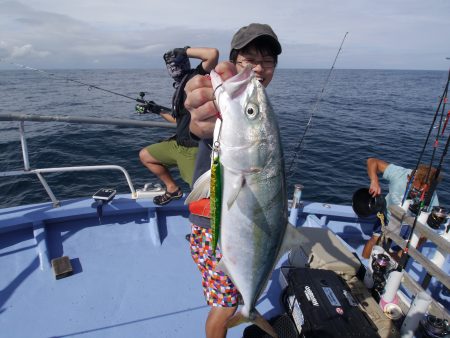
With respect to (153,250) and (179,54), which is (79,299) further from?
(179,54)

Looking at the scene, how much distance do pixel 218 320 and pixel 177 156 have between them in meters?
2.46

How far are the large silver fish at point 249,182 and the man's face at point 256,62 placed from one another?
1.90 feet

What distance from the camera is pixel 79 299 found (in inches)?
132

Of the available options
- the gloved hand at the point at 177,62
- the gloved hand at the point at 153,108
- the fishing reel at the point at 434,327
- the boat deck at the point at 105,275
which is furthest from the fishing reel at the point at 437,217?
the gloved hand at the point at 153,108

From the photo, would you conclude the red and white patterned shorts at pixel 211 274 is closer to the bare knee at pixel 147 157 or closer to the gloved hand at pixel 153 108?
the bare knee at pixel 147 157

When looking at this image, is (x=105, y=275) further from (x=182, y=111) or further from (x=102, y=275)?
(x=182, y=111)

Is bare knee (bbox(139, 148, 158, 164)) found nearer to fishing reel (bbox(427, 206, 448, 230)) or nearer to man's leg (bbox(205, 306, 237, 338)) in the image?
man's leg (bbox(205, 306, 237, 338))

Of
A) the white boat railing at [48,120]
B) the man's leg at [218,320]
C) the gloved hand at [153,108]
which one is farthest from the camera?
the gloved hand at [153,108]

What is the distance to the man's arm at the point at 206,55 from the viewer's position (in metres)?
3.11

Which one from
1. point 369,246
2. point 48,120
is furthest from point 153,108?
point 369,246

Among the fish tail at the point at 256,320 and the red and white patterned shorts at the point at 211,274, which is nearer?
the fish tail at the point at 256,320

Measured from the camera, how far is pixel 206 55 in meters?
3.15

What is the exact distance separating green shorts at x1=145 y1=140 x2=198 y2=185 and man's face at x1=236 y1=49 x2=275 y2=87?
210 centimetres

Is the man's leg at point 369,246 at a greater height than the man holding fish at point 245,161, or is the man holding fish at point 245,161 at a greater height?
the man holding fish at point 245,161
